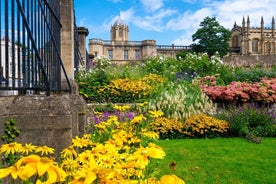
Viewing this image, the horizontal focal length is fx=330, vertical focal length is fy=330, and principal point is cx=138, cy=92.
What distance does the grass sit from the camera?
4316mm

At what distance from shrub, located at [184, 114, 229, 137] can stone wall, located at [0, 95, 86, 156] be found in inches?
187

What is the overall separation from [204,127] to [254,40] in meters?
93.2

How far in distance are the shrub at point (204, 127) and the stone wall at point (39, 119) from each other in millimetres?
4748

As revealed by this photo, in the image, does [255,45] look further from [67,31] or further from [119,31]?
[67,31]

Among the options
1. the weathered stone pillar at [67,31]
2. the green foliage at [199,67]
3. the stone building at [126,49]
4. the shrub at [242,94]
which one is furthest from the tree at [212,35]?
the weathered stone pillar at [67,31]

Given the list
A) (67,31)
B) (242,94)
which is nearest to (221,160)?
(67,31)

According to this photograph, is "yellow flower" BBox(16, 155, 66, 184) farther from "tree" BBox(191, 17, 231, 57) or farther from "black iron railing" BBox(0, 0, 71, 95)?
"tree" BBox(191, 17, 231, 57)

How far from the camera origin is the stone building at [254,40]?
90644 millimetres

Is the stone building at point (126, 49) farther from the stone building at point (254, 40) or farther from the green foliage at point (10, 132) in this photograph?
the green foliage at point (10, 132)

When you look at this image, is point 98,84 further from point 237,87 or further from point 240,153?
point 240,153

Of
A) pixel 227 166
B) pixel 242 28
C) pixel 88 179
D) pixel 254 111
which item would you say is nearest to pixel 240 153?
pixel 227 166

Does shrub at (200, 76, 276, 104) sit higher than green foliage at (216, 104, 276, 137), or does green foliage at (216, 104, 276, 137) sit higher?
shrub at (200, 76, 276, 104)

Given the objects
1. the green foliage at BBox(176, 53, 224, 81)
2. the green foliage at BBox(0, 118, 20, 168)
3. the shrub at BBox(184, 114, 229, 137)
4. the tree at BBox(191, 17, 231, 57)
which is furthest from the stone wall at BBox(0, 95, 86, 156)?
the tree at BBox(191, 17, 231, 57)

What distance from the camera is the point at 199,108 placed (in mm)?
8477
